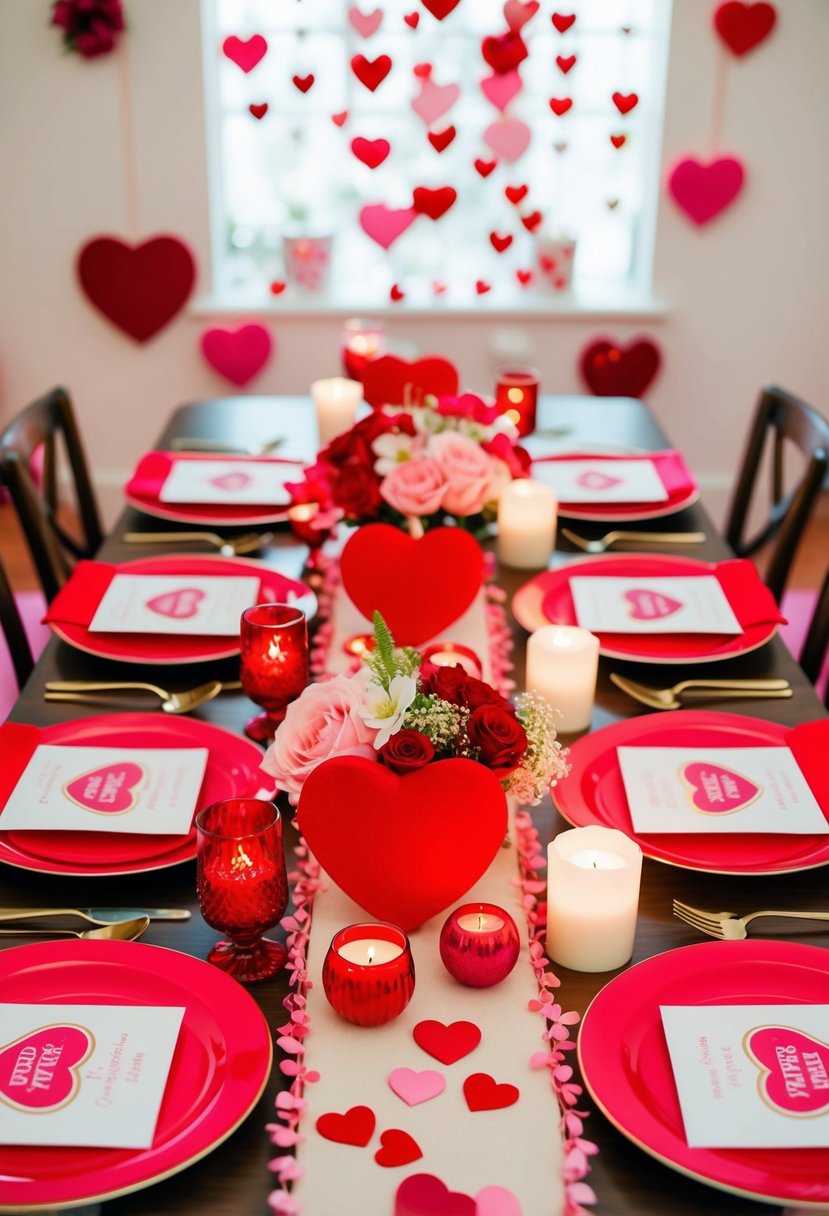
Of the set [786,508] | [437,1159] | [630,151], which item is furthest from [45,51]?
[437,1159]

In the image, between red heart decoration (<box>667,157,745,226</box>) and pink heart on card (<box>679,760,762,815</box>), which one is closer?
pink heart on card (<box>679,760,762,815</box>)

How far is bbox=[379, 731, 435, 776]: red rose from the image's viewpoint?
3.25ft

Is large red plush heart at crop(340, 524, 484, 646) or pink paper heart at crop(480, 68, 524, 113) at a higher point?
pink paper heart at crop(480, 68, 524, 113)

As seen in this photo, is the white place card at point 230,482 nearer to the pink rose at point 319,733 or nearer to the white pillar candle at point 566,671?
the white pillar candle at point 566,671

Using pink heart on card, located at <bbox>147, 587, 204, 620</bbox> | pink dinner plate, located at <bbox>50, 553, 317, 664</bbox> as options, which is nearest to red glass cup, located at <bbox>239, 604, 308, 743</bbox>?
pink dinner plate, located at <bbox>50, 553, 317, 664</bbox>

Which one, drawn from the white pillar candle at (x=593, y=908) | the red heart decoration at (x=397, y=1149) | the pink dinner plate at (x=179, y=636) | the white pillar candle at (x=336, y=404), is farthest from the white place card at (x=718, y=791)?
the white pillar candle at (x=336, y=404)

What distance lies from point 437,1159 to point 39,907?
0.42 meters

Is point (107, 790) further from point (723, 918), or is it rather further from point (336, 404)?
point (336, 404)

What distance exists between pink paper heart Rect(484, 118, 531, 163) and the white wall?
1.25 feet

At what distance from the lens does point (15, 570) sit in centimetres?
357

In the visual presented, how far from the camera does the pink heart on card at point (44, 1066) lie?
0.85 m

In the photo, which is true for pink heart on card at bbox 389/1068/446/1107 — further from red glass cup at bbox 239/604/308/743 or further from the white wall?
the white wall

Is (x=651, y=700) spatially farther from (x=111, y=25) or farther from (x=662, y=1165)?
(x=111, y=25)

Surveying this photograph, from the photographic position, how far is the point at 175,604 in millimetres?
1610
